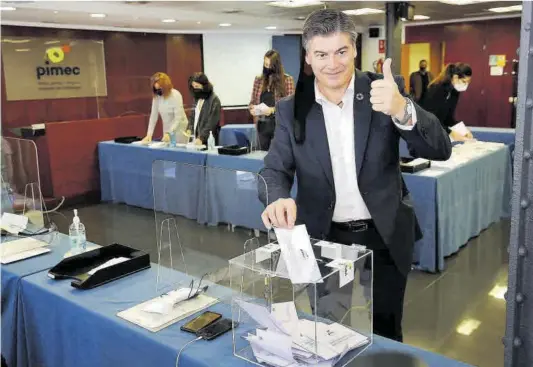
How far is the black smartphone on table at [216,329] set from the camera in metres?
1.40

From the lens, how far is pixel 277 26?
949 centimetres

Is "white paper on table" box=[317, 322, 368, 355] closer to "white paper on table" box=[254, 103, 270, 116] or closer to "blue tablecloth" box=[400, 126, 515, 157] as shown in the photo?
"white paper on table" box=[254, 103, 270, 116]

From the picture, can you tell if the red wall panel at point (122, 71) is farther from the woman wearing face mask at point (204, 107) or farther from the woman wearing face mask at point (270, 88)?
the woman wearing face mask at point (270, 88)

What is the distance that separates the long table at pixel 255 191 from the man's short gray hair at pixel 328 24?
477mm

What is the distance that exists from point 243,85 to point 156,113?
4.76m

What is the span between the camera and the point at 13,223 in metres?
2.47

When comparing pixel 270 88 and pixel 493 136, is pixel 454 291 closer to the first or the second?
pixel 270 88

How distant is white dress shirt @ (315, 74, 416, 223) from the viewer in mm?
1531

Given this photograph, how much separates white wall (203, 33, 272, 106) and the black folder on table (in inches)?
319

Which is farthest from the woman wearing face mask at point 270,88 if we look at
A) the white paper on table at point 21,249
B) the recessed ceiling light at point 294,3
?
the white paper on table at point 21,249

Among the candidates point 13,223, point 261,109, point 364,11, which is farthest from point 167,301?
point 364,11

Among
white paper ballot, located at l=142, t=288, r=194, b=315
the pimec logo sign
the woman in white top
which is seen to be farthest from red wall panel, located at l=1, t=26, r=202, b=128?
white paper ballot, located at l=142, t=288, r=194, b=315

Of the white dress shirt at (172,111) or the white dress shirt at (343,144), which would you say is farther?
Result: the white dress shirt at (172,111)

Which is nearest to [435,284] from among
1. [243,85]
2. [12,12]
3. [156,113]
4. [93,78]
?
[156,113]
